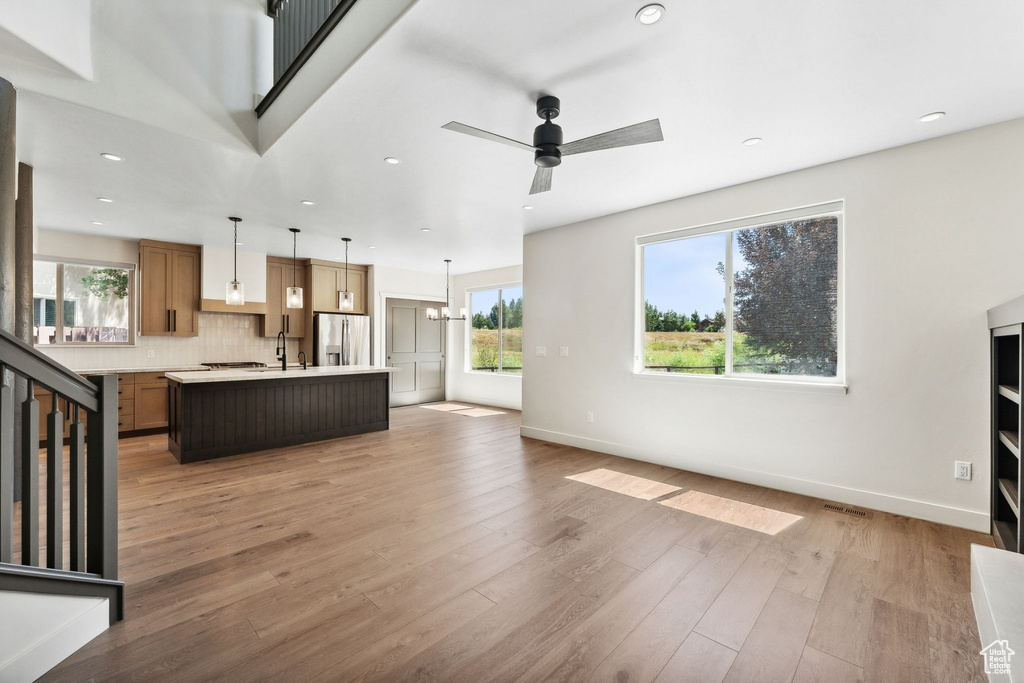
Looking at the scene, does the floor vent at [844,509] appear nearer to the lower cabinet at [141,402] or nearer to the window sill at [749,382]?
the window sill at [749,382]

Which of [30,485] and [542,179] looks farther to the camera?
[542,179]

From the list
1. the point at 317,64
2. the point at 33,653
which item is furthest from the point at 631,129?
the point at 33,653

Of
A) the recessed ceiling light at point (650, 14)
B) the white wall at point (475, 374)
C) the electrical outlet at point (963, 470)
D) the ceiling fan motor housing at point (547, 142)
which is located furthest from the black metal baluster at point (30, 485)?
the white wall at point (475, 374)

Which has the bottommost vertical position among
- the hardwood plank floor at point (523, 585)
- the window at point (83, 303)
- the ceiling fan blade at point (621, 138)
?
the hardwood plank floor at point (523, 585)

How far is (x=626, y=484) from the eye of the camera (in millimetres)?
3723

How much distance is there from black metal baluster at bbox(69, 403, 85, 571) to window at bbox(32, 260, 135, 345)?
5194 millimetres

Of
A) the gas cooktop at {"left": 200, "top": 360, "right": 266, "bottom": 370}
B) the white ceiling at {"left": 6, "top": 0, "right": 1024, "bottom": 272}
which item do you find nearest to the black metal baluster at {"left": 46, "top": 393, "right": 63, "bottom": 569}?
the white ceiling at {"left": 6, "top": 0, "right": 1024, "bottom": 272}

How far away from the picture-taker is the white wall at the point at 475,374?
7973 mm

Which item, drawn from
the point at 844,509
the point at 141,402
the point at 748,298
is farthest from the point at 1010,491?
the point at 141,402

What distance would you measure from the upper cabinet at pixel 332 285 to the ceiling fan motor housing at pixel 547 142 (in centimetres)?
536

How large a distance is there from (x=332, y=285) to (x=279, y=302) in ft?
2.86

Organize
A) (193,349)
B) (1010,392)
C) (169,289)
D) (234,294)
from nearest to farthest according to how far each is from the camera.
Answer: (1010,392), (234,294), (169,289), (193,349)

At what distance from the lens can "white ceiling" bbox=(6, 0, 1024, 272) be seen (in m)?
1.89

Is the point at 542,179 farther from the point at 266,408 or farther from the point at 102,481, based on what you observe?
the point at 266,408
